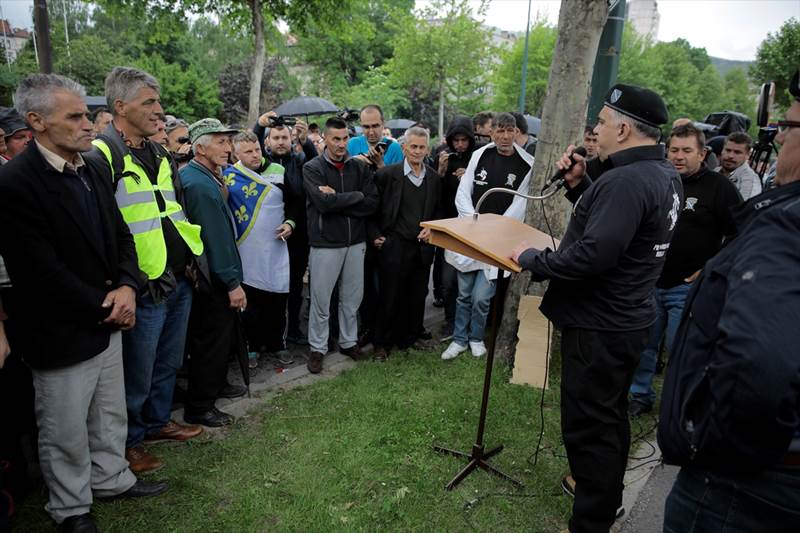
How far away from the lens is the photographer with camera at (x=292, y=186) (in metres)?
5.22

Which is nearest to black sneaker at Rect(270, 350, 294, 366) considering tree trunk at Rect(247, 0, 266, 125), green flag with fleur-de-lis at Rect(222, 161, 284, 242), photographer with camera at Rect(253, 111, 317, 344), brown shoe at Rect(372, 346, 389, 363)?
photographer with camera at Rect(253, 111, 317, 344)

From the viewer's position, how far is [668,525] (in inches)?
69.2

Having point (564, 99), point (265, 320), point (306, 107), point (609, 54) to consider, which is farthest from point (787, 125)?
point (306, 107)

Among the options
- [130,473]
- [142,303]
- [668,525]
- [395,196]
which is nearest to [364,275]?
[395,196]

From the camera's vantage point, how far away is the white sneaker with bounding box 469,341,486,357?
213 inches

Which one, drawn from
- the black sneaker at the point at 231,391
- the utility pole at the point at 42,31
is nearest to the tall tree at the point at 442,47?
the utility pole at the point at 42,31

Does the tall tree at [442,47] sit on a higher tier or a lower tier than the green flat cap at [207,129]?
higher

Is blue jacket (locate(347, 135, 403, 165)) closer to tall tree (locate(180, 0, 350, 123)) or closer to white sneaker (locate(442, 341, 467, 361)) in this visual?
white sneaker (locate(442, 341, 467, 361))

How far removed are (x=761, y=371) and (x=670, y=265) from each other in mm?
3224

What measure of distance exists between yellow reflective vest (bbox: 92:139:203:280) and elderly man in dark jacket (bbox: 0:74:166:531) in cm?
26

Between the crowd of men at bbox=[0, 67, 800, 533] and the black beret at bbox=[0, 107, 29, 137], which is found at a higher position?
the black beret at bbox=[0, 107, 29, 137]

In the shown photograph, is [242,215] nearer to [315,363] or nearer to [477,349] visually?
[315,363]

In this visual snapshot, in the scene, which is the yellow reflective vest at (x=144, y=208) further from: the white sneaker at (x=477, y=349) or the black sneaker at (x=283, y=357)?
the white sneaker at (x=477, y=349)

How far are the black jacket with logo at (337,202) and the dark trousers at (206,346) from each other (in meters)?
1.30
